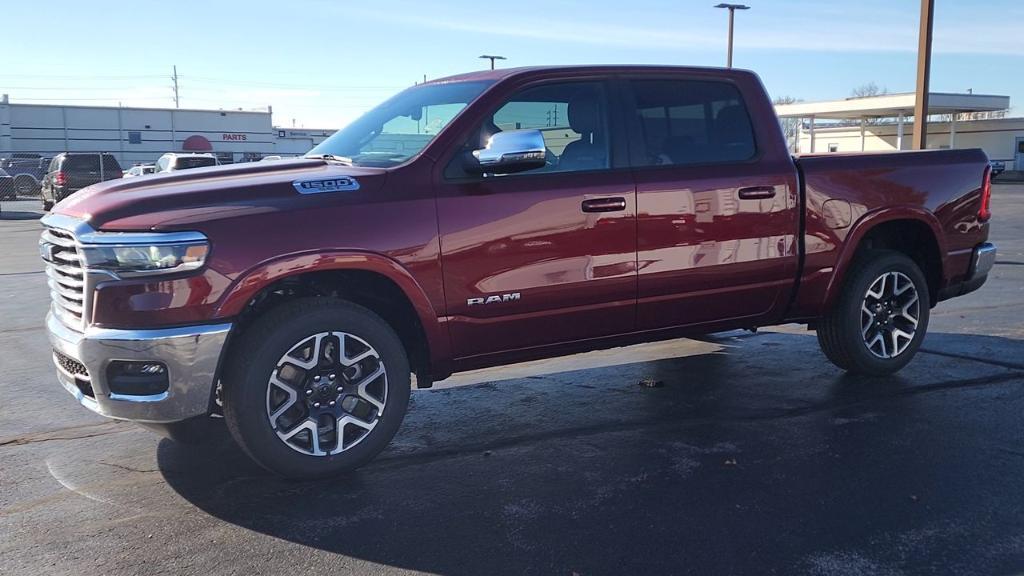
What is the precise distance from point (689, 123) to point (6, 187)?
36.1 meters

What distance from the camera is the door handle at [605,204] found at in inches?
188

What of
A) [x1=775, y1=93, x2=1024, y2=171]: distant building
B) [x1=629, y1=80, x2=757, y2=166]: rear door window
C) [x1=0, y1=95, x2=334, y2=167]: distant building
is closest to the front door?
[x1=629, y1=80, x2=757, y2=166]: rear door window

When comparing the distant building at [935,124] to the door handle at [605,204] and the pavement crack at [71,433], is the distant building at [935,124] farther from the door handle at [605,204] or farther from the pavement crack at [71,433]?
the pavement crack at [71,433]

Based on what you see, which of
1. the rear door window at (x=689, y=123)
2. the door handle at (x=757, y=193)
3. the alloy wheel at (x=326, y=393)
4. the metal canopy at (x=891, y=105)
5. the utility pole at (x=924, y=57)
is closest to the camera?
the alloy wheel at (x=326, y=393)

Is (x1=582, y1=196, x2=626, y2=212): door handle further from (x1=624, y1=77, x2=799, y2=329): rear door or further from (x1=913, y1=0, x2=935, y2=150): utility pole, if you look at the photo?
(x1=913, y1=0, x2=935, y2=150): utility pole

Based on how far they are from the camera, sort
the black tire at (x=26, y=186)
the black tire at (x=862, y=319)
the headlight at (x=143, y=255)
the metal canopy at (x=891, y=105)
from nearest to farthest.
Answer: the headlight at (x=143, y=255), the black tire at (x=862, y=319), the black tire at (x=26, y=186), the metal canopy at (x=891, y=105)

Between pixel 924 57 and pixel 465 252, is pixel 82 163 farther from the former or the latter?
pixel 465 252

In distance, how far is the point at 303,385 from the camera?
422cm

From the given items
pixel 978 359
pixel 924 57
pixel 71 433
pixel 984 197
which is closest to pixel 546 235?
pixel 71 433

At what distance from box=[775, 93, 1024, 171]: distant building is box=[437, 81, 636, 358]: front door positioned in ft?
133

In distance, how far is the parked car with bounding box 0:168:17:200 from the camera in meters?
33.8

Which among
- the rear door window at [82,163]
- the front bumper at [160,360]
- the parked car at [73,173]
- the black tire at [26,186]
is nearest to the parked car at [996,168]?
the front bumper at [160,360]

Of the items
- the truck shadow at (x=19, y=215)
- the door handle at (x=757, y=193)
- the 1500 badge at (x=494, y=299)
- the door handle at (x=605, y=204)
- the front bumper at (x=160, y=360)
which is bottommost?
the truck shadow at (x=19, y=215)

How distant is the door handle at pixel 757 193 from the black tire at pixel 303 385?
90.9 inches
